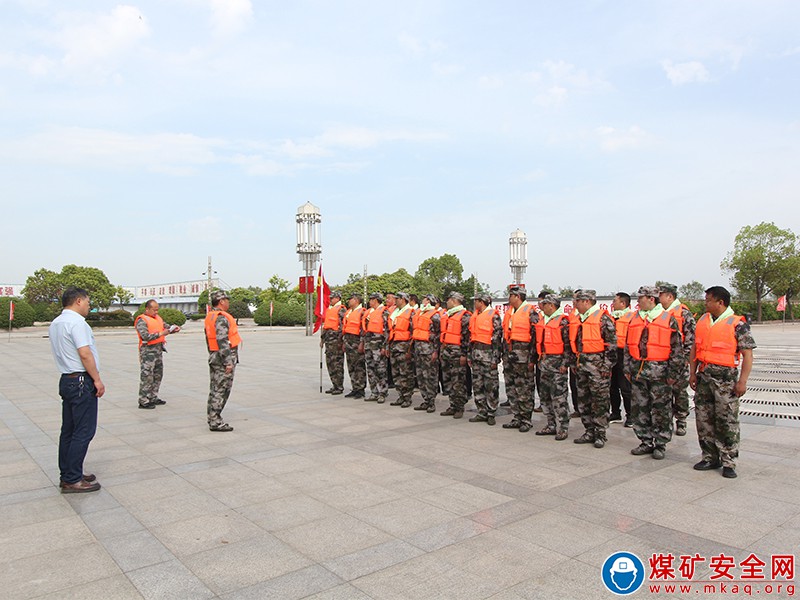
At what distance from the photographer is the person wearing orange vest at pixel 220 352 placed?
7.52 m

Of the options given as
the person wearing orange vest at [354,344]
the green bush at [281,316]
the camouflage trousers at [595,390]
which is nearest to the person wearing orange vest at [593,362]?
the camouflage trousers at [595,390]

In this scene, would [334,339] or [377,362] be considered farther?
[334,339]

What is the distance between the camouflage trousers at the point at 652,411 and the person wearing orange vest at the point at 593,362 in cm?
38

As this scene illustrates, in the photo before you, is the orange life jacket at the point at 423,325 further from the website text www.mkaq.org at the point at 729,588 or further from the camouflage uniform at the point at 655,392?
the website text www.mkaq.org at the point at 729,588

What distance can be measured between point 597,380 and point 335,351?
17.8 feet

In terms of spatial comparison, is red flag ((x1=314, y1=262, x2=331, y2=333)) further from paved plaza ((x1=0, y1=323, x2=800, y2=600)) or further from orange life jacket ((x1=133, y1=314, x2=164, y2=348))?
paved plaza ((x1=0, y1=323, x2=800, y2=600))

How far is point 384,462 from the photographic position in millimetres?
6043

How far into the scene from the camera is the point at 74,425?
5109mm

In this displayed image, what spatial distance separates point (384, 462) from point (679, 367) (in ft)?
11.0

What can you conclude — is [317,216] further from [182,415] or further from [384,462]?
[384,462]

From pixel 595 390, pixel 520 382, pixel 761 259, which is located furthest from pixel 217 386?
pixel 761 259

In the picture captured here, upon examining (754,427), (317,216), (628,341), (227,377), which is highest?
(317,216)

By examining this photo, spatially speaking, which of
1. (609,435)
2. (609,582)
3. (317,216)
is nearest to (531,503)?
(609,582)

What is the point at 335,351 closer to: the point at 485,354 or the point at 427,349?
the point at 427,349
